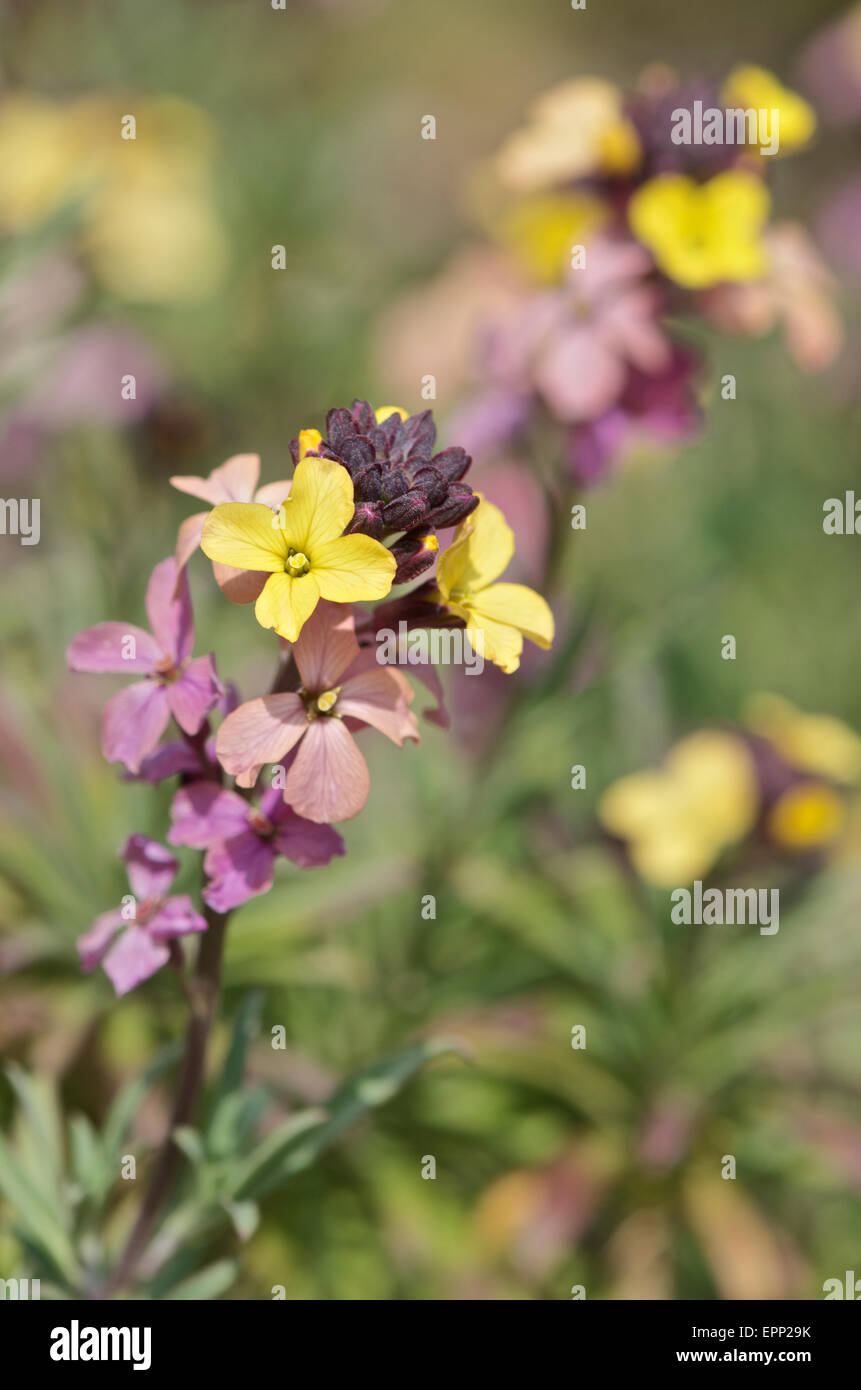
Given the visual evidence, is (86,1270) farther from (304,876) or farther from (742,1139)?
(742,1139)

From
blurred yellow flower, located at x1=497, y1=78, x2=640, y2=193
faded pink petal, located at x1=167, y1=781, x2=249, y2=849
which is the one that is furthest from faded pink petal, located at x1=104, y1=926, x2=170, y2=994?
blurred yellow flower, located at x1=497, y1=78, x2=640, y2=193

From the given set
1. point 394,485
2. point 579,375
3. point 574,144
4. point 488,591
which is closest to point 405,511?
point 394,485

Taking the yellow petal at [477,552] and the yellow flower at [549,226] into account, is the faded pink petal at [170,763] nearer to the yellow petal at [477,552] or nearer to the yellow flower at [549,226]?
the yellow petal at [477,552]

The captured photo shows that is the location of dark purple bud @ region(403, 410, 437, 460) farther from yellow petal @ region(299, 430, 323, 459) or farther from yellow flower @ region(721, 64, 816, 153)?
yellow flower @ region(721, 64, 816, 153)

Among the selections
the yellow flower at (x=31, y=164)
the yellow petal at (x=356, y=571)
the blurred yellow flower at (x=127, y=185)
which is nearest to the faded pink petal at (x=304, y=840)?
the yellow petal at (x=356, y=571)

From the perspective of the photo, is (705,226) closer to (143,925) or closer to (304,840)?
(304,840)

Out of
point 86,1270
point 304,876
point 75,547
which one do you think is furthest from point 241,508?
point 75,547
